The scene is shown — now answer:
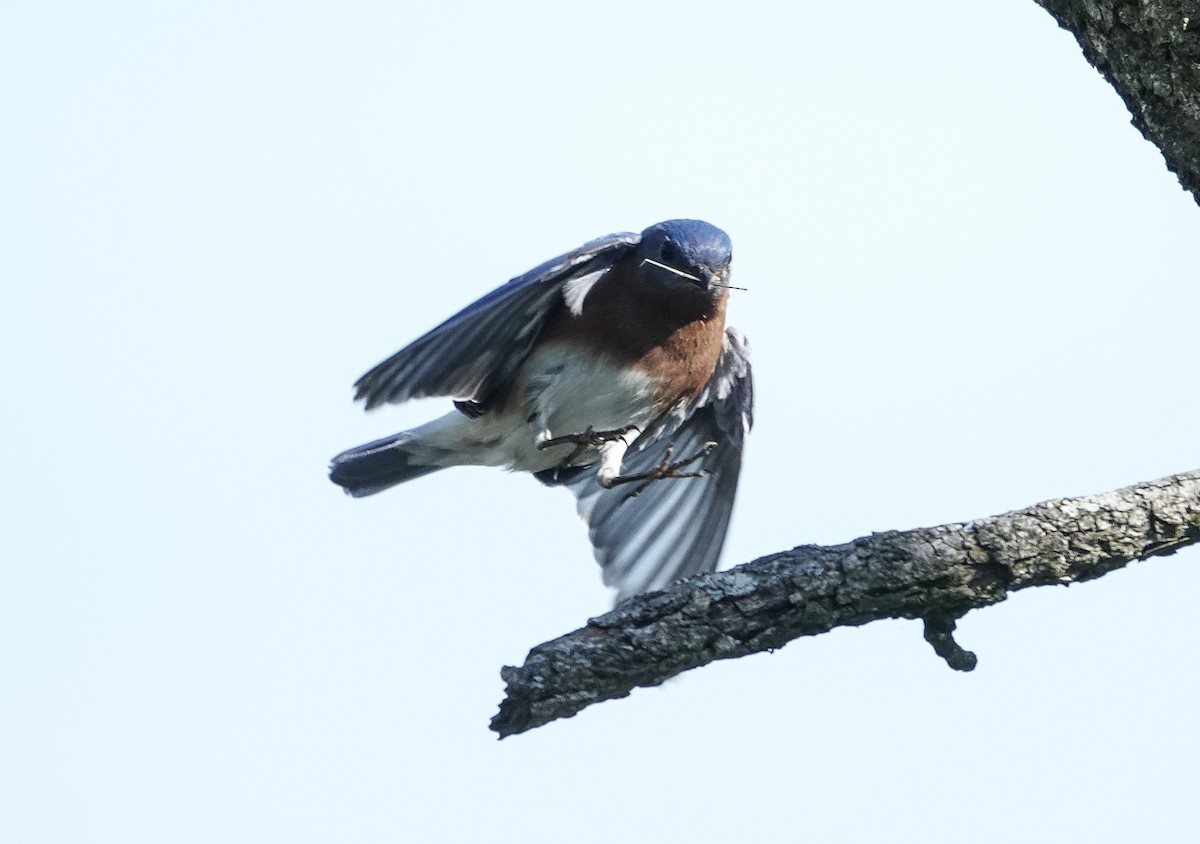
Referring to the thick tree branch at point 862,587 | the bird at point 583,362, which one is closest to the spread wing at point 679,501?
the bird at point 583,362

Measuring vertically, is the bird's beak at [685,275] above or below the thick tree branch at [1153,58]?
above

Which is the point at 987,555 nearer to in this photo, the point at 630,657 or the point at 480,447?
the point at 630,657

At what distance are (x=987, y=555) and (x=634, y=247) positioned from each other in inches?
100

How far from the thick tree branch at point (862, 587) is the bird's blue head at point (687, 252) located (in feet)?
7.16

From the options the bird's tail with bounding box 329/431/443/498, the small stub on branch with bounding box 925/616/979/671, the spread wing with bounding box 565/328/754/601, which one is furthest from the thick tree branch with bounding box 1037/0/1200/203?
the bird's tail with bounding box 329/431/443/498

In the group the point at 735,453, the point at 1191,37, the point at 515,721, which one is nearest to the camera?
the point at 1191,37

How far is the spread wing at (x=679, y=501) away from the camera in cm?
604

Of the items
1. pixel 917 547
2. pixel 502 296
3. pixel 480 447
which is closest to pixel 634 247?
pixel 502 296

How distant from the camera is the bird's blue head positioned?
5211 mm

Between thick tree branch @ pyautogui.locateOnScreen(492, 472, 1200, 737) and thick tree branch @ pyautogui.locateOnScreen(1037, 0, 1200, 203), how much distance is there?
2.64ft

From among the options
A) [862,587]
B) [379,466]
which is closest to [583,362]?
[379,466]

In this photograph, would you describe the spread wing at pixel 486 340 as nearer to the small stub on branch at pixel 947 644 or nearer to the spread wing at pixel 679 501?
the spread wing at pixel 679 501

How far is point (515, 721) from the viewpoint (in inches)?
120

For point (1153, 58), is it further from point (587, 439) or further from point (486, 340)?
point (486, 340)
